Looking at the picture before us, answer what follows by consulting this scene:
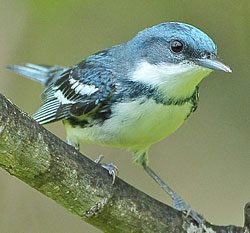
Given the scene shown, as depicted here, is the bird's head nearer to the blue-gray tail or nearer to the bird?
the bird

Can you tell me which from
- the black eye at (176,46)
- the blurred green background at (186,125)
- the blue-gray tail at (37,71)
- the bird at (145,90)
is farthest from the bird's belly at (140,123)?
the blurred green background at (186,125)

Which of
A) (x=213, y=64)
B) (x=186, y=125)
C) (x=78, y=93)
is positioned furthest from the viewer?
(x=186, y=125)

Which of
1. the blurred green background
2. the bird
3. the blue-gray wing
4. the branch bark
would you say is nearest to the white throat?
the bird

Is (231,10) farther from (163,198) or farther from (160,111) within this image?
(160,111)

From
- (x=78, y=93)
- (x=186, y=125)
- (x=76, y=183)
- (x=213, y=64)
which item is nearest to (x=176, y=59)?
(x=213, y=64)

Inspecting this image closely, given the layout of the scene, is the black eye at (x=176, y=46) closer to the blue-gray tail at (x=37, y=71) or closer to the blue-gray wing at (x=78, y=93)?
the blue-gray wing at (x=78, y=93)

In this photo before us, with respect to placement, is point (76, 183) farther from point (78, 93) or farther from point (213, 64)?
point (78, 93)
